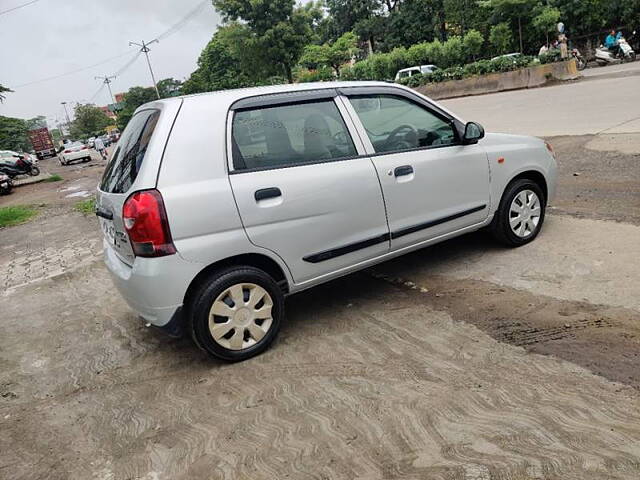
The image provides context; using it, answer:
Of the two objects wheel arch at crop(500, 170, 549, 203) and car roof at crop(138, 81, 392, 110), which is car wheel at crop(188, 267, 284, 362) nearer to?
car roof at crop(138, 81, 392, 110)

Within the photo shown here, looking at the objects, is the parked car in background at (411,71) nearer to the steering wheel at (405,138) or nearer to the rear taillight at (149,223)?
the steering wheel at (405,138)

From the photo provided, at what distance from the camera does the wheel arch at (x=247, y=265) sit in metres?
3.34

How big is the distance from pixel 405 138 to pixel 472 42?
83.0ft

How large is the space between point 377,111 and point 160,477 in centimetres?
297

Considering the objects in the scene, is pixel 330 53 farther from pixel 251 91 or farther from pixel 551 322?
pixel 551 322

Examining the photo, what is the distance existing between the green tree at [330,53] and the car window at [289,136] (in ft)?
110

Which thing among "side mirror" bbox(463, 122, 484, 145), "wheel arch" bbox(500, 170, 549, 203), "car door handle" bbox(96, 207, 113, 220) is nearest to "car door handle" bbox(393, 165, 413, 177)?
"side mirror" bbox(463, 122, 484, 145)

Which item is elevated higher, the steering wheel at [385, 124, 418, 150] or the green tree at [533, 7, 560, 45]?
the green tree at [533, 7, 560, 45]

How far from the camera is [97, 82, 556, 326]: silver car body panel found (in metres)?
3.22

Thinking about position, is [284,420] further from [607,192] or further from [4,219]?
[4,219]

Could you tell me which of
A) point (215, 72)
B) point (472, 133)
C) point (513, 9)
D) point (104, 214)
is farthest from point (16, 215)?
point (215, 72)

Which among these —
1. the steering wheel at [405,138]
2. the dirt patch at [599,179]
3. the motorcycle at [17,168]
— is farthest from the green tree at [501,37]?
the steering wheel at [405,138]

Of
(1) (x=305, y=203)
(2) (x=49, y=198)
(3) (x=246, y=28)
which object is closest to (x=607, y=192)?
(1) (x=305, y=203)

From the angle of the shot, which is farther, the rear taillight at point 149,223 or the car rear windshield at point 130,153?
the car rear windshield at point 130,153
